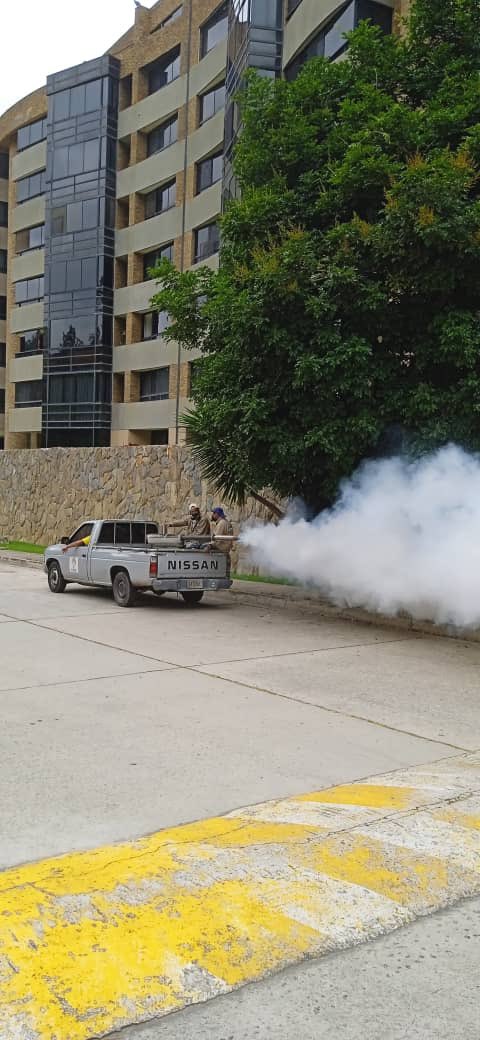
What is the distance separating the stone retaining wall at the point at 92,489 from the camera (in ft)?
→ 72.2

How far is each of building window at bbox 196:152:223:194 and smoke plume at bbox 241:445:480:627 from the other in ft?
88.0

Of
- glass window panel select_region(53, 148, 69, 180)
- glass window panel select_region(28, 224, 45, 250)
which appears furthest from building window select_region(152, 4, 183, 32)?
glass window panel select_region(28, 224, 45, 250)

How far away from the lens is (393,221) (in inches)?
434

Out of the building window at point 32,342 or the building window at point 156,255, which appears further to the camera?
the building window at point 32,342

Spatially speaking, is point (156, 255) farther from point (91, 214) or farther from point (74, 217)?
point (74, 217)

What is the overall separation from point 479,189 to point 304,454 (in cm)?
421

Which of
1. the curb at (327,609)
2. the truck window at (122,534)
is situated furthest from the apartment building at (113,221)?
the truck window at (122,534)

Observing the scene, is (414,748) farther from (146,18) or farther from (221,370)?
(146,18)

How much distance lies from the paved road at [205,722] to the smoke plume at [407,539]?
0.65m

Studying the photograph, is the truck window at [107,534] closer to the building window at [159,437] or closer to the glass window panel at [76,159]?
the building window at [159,437]

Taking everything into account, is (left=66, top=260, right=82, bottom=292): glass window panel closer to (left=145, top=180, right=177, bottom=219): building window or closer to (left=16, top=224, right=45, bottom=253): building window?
(left=145, top=180, right=177, bottom=219): building window

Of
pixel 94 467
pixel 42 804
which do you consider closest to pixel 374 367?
pixel 42 804

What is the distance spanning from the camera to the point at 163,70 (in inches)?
1646

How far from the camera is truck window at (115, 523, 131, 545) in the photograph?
1590 centimetres
